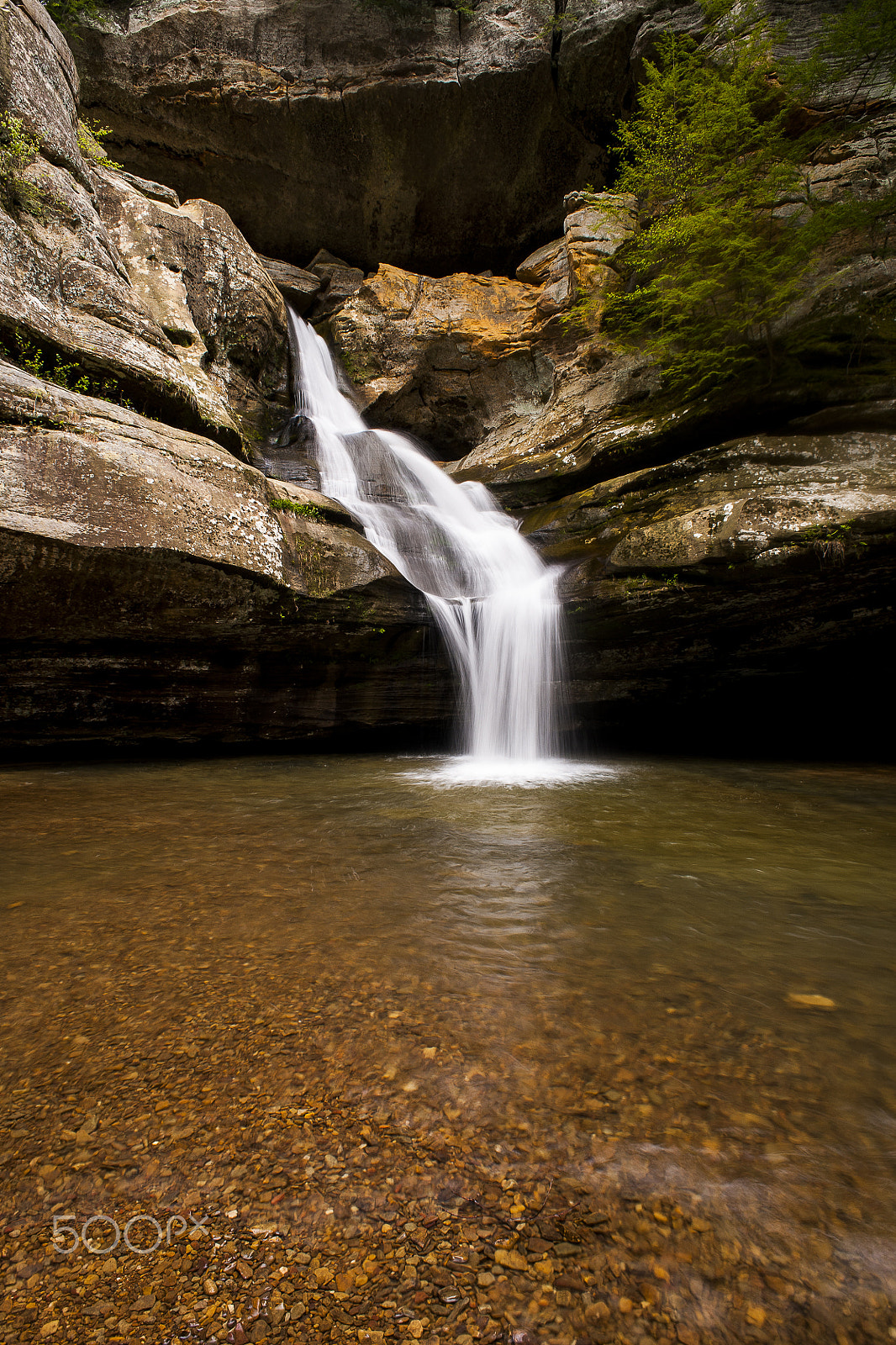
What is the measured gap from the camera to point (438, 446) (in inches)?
530

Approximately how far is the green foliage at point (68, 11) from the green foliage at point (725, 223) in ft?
44.5

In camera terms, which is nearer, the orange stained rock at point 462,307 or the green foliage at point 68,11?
the orange stained rock at point 462,307

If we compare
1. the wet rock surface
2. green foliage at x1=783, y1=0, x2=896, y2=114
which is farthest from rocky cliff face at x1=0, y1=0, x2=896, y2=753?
the wet rock surface

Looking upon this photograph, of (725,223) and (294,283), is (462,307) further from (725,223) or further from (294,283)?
(725,223)

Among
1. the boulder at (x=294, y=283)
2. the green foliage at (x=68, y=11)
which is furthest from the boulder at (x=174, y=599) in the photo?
the green foliage at (x=68, y=11)

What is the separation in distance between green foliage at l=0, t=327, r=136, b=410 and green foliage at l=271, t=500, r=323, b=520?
191cm

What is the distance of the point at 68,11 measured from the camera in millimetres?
12391

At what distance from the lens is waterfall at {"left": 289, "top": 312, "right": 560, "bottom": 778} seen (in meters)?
7.72

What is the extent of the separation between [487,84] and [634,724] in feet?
50.7

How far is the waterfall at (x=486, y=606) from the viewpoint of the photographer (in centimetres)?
772

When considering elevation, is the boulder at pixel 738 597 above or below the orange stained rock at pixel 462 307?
below

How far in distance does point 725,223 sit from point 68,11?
53.7 feet

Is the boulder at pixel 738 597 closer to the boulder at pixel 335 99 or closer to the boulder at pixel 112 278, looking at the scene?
the boulder at pixel 112 278

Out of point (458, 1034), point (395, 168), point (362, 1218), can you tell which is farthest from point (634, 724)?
point (395, 168)
